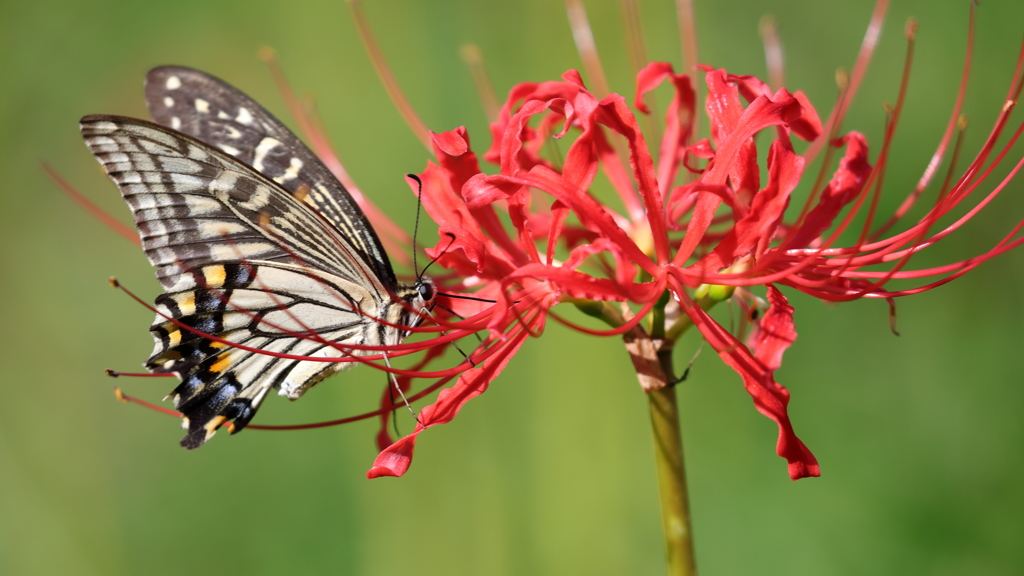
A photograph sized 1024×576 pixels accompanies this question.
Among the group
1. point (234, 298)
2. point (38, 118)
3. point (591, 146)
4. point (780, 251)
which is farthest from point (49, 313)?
point (780, 251)

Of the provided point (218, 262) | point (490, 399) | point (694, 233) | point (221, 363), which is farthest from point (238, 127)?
point (490, 399)

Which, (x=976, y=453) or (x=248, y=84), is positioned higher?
(x=248, y=84)

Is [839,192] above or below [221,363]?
above

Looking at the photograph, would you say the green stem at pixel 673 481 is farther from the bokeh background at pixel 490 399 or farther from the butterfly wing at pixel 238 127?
the bokeh background at pixel 490 399

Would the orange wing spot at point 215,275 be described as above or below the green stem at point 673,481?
above

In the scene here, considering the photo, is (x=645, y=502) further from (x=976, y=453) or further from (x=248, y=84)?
(x=248, y=84)

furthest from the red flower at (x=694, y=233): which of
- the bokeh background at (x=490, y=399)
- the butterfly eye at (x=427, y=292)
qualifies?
the bokeh background at (x=490, y=399)

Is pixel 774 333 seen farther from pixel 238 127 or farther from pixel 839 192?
pixel 238 127
